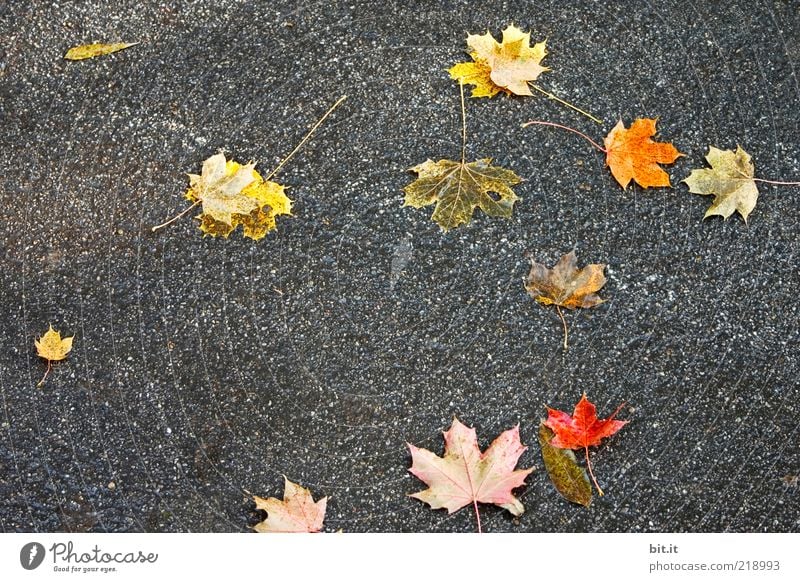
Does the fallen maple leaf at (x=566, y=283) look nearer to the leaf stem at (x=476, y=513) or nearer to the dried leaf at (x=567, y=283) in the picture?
the dried leaf at (x=567, y=283)

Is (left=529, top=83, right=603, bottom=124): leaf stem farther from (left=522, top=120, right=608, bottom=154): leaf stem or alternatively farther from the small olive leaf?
the small olive leaf

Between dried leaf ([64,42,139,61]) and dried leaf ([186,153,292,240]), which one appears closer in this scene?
dried leaf ([186,153,292,240])

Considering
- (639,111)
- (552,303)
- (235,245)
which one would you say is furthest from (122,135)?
(639,111)

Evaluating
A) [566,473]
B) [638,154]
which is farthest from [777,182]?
[566,473]

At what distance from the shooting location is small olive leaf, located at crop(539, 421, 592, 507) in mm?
2535

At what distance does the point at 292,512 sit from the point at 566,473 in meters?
0.80

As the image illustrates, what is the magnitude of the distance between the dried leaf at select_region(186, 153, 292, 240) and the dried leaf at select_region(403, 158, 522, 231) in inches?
17.2

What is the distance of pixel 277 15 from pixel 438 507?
5.77 feet

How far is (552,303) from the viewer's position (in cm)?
273

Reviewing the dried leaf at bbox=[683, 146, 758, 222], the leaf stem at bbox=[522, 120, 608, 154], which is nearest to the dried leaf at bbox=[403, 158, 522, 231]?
the leaf stem at bbox=[522, 120, 608, 154]

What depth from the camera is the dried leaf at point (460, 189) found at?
2.80 m

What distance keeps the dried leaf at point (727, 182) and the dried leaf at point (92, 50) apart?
77.2 inches
